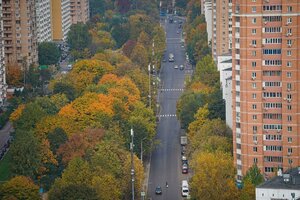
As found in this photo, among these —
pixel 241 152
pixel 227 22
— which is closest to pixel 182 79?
pixel 227 22

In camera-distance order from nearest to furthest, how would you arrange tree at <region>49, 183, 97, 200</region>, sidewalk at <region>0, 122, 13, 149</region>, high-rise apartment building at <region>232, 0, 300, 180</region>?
tree at <region>49, 183, 97, 200</region> → high-rise apartment building at <region>232, 0, 300, 180</region> → sidewalk at <region>0, 122, 13, 149</region>

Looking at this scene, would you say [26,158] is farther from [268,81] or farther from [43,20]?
→ [43,20]

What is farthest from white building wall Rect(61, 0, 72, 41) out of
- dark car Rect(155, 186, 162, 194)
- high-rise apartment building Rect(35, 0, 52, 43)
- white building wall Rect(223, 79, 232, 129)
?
dark car Rect(155, 186, 162, 194)

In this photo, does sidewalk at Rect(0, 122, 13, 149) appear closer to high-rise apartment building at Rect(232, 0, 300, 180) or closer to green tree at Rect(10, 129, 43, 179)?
green tree at Rect(10, 129, 43, 179)

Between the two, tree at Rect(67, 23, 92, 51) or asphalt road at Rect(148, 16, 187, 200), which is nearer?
asphalt road at Rect(148, 16, 187, 200)

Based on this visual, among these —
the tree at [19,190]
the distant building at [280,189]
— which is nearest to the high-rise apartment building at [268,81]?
the distant building at [280,189]

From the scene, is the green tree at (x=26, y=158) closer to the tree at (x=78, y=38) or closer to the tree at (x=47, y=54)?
the tree at (x=47, y=54)

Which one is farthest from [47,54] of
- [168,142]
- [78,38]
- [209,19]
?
[168,142]
